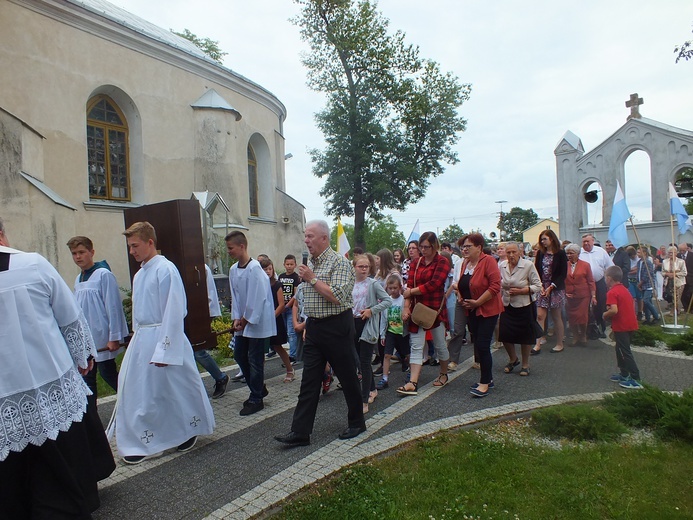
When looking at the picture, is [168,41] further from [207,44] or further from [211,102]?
[207,44]

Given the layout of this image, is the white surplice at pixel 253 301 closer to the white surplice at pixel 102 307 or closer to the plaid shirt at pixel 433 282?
the white surplice at pixel 102 307

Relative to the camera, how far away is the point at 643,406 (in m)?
4.71

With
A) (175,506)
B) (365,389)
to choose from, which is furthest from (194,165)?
(175,506)

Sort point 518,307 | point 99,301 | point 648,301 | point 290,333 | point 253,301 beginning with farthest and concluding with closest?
point 648,301, point 290,333, point 518,307, point 253,301, point 99,301

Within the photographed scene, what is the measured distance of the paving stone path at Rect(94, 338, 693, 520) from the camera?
3504 mm

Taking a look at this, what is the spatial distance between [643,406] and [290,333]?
509 cm

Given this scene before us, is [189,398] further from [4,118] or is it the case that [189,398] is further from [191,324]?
[4,118]

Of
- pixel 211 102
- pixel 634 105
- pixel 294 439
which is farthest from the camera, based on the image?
pixel 634 105

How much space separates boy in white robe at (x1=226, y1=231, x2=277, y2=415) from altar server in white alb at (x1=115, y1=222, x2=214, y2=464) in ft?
3.46

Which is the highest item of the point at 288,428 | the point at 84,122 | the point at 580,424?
the point at 84,122

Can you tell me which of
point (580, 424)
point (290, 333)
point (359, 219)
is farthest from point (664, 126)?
point (580, 424)

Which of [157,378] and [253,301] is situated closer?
[157,378]

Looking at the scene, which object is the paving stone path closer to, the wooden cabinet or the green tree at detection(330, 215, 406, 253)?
the wooden cabinet

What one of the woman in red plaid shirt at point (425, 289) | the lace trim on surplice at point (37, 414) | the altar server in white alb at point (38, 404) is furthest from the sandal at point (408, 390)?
the lace trim on surplice at point (37, 414)
